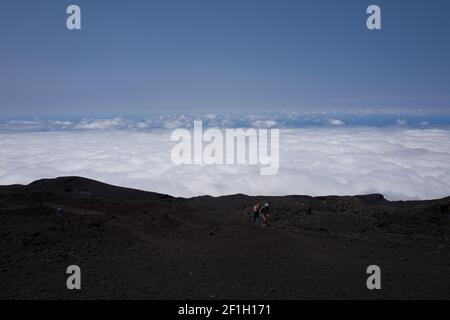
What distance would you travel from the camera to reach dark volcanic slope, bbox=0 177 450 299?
399 inches

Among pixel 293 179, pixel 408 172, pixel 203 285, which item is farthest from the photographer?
pixel 408 172

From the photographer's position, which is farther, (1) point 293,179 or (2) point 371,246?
(1) point 293,179

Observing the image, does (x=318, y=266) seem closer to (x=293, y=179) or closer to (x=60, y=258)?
(x=60, y=258)

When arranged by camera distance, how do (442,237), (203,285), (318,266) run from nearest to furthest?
(203,285) < (318,266) < (442,237)

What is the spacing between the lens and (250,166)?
7888 cm

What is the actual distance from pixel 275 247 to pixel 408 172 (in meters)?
72.0

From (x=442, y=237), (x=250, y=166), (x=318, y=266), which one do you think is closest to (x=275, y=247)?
(x=318, y=266)

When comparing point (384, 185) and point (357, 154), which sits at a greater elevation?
point (357, 154)

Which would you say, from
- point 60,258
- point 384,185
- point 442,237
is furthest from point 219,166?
point 60,258

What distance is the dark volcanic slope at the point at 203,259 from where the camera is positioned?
1014cm

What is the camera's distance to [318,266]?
39.5 feet

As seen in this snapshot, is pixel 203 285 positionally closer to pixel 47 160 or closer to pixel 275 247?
pixel 275 247

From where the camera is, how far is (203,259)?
41.3 ft

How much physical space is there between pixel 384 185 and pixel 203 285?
64.2 m
